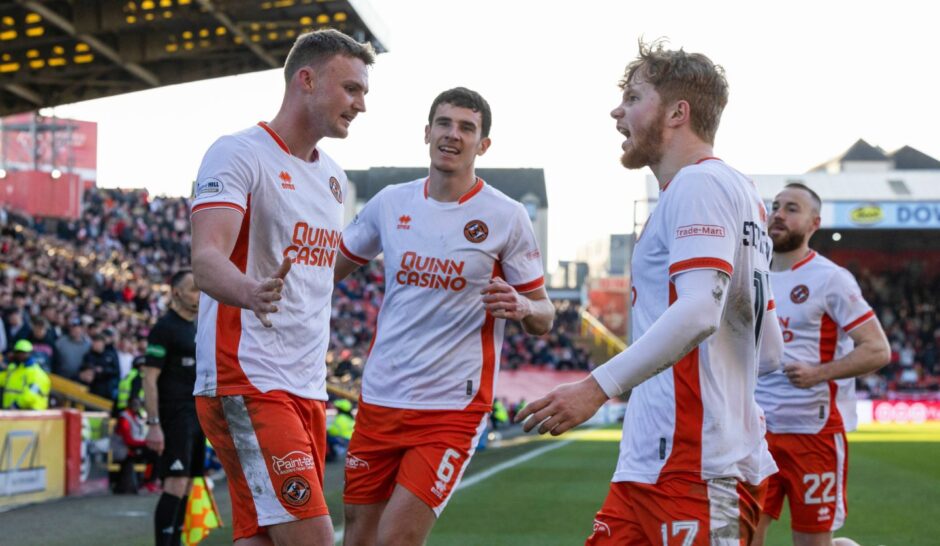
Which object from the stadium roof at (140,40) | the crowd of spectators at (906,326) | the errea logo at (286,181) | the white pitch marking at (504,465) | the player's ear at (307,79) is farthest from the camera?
the crowd of spectators at (906,326)

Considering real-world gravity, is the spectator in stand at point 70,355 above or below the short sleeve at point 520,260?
below

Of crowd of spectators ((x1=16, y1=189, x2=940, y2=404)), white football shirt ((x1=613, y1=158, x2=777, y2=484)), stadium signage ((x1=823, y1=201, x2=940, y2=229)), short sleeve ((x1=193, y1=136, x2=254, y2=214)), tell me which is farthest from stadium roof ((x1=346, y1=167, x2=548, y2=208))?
white football shirt ((x1=613, y1=158, x2=777, y2=484))

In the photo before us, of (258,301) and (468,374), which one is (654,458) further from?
(468,374)

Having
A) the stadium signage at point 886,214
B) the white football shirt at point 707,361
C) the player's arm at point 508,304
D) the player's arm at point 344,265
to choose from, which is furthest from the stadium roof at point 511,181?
the white football shirt at point 707,361

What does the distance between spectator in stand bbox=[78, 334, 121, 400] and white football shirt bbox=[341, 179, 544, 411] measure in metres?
13.7

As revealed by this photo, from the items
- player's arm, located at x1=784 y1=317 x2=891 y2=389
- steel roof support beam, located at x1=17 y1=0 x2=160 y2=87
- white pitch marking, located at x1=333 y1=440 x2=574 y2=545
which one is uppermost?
steel roof support beam, located at x1=17 y1=0 x2=160 y2=87

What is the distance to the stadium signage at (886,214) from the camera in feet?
149

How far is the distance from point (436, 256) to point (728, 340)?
2.32 metres

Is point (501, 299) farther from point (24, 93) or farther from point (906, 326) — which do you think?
point (906, 326)

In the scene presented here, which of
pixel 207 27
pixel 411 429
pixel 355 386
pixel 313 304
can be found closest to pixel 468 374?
pixel 411 429

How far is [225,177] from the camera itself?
4.71 meters

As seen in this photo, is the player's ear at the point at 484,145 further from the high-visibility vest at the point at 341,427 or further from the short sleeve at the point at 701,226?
the high-visibility vest at the point at 341,427

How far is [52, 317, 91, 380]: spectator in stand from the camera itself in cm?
1952

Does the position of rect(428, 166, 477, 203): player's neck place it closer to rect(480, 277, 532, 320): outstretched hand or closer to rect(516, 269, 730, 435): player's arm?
rect(480, 277, 532, 320): outstretched hand
